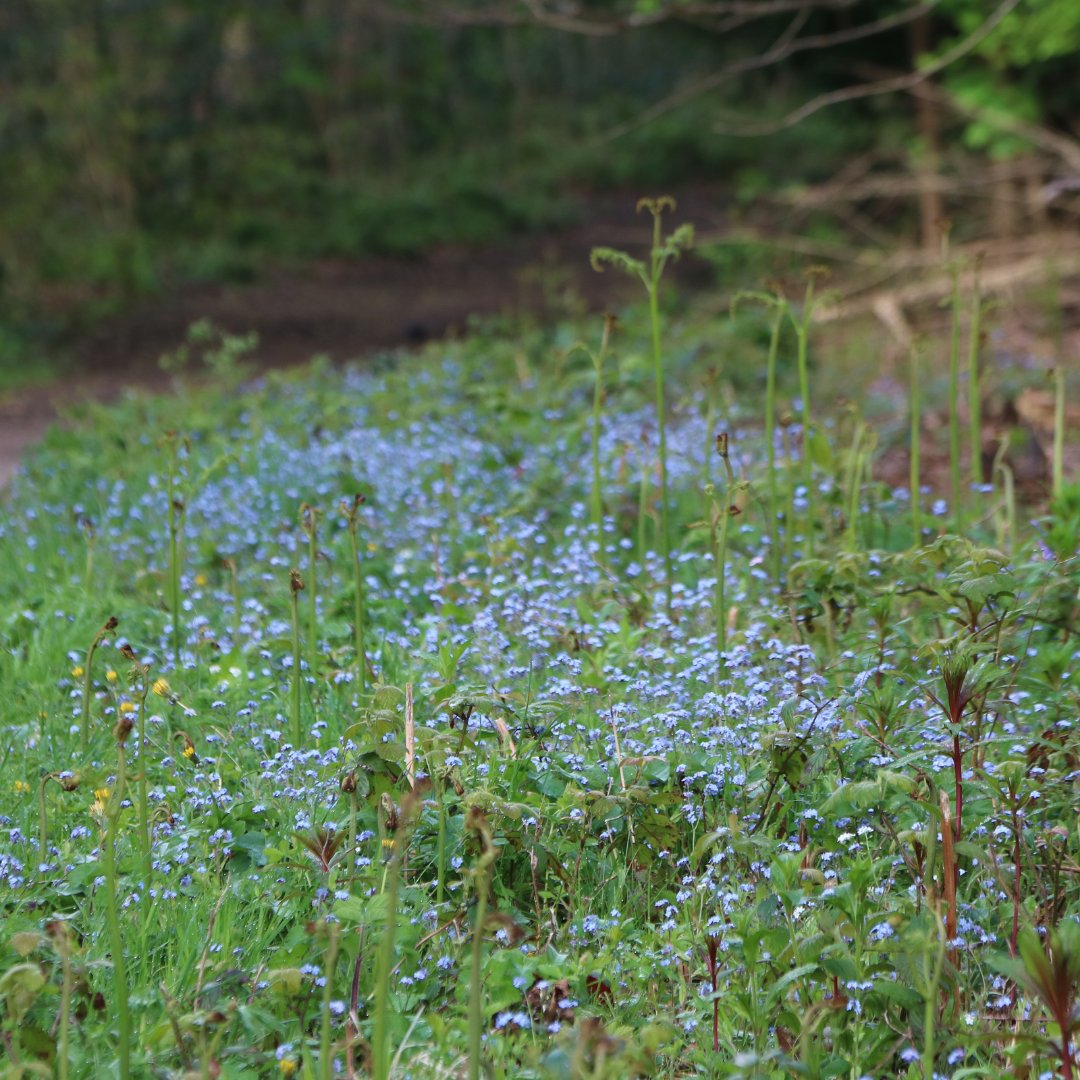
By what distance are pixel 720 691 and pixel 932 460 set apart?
362 centimetres

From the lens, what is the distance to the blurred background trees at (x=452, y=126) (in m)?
10.3

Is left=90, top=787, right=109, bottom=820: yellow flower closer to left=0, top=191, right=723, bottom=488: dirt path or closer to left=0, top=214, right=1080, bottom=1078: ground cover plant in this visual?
left=0, top=214, right=1080, bottom=1078: ground cover plant

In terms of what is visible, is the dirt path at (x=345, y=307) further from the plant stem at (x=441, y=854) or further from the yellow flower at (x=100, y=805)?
the plant stem at (x=441, y=854)

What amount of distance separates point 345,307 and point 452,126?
12313 mm

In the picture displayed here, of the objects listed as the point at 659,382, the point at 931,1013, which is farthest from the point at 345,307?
the point at 931,1013

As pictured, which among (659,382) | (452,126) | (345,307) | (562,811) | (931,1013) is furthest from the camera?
(452,126)

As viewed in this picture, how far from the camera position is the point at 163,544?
504cm

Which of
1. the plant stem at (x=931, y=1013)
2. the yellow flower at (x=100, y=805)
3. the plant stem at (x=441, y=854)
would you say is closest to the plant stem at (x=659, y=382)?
the plant stem at (x=441, y=854)

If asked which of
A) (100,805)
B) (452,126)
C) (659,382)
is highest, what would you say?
(452,126)

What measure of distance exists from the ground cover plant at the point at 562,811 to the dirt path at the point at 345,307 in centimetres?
409

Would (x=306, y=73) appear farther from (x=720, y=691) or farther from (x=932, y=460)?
(x=720, y=691)

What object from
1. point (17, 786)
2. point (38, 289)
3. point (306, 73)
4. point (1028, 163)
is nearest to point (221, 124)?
point (306, 73)

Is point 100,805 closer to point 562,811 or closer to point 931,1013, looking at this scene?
point 562,811

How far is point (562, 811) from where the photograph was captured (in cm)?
269
